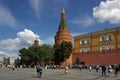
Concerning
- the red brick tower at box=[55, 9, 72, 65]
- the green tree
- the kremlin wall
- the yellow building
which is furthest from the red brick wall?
the red brick tower at box=[55, 9, 72, 65]

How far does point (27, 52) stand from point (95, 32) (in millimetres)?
25659

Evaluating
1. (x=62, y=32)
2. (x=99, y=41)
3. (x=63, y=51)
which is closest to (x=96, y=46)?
(x=99, y=41)

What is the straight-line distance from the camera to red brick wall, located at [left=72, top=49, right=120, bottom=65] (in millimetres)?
62938

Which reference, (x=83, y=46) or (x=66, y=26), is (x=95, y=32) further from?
(x=66, y=26)

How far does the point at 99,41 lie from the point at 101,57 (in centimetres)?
894

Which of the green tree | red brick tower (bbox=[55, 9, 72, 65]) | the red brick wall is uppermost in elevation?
red brick tower (bbox=[55, 9, 72, 65])

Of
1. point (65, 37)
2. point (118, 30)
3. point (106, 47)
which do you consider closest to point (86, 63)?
point (106, 47)

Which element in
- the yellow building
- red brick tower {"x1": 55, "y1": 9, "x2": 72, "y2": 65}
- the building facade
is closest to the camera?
the building facade

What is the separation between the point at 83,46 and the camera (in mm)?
80125

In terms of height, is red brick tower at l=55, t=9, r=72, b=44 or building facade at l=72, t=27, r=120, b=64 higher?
red brick tower at l=55, t=9, r=72, b=44

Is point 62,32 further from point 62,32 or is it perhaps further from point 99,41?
point 99,41

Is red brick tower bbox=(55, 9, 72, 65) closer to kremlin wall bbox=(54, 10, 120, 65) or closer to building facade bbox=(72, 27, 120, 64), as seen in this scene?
kremlin wall bbox=(54, 10, 120, 65)

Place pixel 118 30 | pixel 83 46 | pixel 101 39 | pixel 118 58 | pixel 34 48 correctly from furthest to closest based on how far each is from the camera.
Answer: pixel 34 48, pixel 83 46, pixel 101 39, pixel 118 30, pixel 118 58

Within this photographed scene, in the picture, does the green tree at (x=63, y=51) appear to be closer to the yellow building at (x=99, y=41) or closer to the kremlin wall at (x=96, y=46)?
the kremlin wall at (x=96, y=46)
